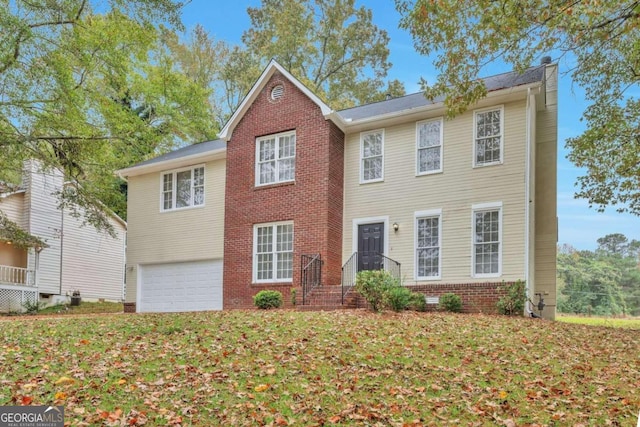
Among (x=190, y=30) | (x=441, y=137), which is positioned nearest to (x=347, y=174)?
(x=441, y=137)

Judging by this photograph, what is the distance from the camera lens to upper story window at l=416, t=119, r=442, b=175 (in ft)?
42.5

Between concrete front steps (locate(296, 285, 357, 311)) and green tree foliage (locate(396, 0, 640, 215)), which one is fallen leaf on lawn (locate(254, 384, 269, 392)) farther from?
concrete front steps (locate(296, 285, 357, 311))

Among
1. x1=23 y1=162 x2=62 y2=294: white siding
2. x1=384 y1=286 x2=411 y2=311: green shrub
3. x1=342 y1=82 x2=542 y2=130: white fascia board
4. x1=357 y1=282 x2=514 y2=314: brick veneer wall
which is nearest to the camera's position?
x1=384 y1=286 x2=411 y2=311: green shrub

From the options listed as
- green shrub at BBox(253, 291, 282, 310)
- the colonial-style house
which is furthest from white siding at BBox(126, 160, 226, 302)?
green shrub at BBox(253, 291, 282, 310)

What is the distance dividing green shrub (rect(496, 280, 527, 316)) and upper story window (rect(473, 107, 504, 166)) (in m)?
2.93

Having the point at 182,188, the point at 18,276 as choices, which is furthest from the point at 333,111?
the point at 18,276

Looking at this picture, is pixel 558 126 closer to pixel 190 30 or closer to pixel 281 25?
pixel 281 25

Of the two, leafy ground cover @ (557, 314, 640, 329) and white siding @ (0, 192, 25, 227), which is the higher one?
white siding @ (0, 192, 25, 227)

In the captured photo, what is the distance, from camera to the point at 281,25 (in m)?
19.0

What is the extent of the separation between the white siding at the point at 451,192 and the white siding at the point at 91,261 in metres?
12.8

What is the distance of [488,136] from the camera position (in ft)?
40.6

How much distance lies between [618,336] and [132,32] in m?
13.7

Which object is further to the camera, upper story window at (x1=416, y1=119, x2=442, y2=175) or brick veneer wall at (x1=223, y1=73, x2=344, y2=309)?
brick veneer wall at (x1=223, y1=73, x2=344, y2=309)

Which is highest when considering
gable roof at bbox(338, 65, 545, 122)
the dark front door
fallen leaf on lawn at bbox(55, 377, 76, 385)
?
gable roof at bbox(338, 65, 545, 122)
